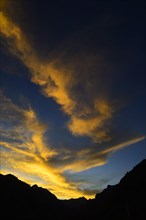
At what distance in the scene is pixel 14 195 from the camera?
188500mm

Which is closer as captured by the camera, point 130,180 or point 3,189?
point 130,180

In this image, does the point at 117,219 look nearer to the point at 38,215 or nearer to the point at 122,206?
the point at 122,206

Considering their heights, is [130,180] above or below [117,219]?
above

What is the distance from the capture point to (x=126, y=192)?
129500mm

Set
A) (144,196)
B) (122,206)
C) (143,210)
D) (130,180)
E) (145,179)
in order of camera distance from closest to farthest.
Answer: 1. (143,210)
2. (144,196)
3. (122,206)
4. (145,179)
5. (130,180)

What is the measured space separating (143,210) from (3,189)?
129 m

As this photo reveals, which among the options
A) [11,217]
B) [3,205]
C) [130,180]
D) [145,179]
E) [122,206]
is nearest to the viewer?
[122,206]

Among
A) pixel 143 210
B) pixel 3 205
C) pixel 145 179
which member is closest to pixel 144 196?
pixel 143 210

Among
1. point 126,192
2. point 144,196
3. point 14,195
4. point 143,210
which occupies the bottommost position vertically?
point 143,210

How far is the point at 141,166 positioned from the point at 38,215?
295 feet

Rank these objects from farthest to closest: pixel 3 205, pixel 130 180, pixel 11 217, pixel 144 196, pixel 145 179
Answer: pixel 3 205 → pixel 11 217 → pixel 130 180 → pixel 145 179 → pixel 144 196

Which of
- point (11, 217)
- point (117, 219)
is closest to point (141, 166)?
point (117, 219)

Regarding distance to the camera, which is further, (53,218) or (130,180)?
(53,218)

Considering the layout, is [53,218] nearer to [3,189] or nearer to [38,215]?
[38,215]
